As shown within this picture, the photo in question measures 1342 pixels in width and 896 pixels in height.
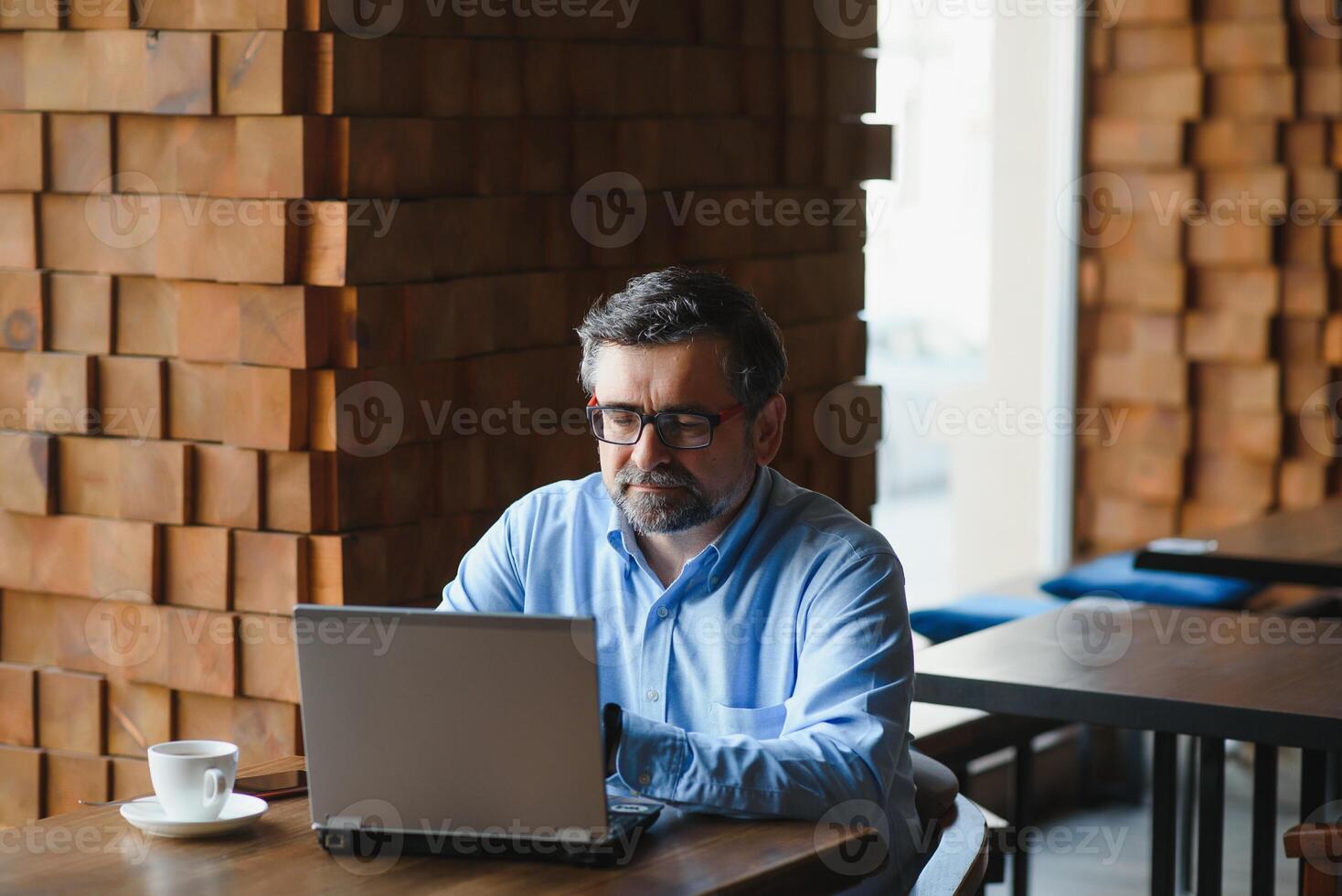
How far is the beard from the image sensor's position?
2180mm

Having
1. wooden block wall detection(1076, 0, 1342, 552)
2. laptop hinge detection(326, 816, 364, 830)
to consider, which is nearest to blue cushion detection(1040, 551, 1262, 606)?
wooden block wall detection(1076, 0, 1342, 552)

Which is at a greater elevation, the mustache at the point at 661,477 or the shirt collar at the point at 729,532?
the mustache at the point at 661,477

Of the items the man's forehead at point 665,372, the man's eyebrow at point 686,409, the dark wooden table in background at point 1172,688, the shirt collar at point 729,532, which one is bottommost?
the dark wooden table in background at point 1172,688

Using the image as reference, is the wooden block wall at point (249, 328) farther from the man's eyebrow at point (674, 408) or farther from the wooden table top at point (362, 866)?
the wooden table top at point (362, 866)

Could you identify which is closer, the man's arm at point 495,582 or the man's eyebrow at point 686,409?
the man's eyebrow at point 686,409

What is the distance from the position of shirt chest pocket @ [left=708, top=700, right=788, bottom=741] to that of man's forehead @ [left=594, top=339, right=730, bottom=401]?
39 cm

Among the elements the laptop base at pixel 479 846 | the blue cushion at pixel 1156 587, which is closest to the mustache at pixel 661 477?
the laptop base at pixel 479 846

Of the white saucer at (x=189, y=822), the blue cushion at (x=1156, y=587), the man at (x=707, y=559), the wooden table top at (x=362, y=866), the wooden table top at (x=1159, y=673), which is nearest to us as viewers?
the wooden table top at (x=362, y=866)

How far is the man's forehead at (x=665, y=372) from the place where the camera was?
2.17 metres

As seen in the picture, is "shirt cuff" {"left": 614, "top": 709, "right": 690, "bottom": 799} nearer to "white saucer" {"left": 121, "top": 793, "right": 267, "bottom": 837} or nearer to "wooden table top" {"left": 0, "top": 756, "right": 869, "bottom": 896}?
"wooden table top" {"left": 0, "top": 756, "right": 869, "bottom": 896}

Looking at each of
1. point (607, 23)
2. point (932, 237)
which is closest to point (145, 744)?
point (607, 23)

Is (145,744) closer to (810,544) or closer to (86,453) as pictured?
(86,453)

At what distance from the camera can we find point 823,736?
192 cm

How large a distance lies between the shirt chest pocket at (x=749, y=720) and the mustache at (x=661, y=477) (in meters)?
0.27
